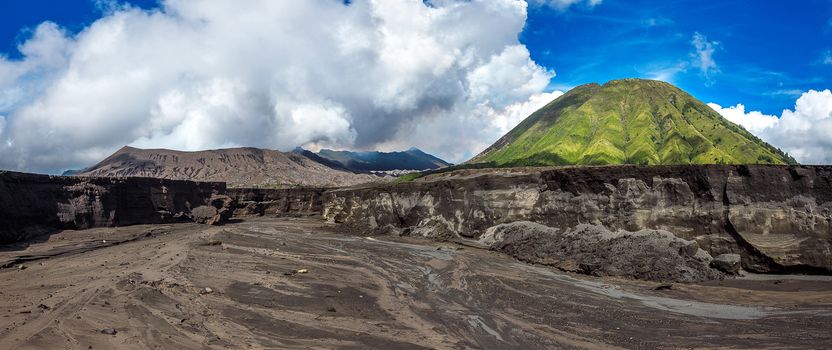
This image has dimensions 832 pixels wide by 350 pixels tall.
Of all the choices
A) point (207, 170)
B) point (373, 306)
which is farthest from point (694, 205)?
point (207, 170)

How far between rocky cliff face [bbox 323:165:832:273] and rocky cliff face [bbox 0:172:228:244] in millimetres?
38491

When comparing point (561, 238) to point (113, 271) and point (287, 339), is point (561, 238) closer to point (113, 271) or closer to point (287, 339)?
point (287, 339)

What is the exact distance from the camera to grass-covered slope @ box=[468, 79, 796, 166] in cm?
12150

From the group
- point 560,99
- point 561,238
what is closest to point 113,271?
point 561,238

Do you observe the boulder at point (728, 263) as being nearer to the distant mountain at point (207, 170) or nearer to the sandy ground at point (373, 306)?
the sandy ground at point (373, 306)

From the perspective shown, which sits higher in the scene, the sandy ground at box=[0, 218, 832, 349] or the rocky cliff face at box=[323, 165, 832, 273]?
the rocky cliff face at box=[323, 165, 832, 273]

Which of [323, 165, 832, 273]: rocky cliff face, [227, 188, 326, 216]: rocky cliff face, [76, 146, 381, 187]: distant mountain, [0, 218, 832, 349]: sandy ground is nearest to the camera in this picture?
[0, 218, 832, 349]: sandy ground

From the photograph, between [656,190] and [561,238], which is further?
[561,238]

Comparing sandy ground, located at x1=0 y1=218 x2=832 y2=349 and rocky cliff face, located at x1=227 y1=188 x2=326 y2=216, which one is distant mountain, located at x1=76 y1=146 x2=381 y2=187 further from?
sandy ground, located at x1=0 y1=218 x2=832 y2=349

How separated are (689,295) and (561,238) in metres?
12.3

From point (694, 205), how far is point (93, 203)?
5914 centimetres

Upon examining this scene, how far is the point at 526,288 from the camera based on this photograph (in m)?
22.3

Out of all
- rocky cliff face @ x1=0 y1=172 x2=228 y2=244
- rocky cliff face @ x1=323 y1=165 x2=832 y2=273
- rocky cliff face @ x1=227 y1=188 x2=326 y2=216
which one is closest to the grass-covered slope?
rocky cliff face @ x1=227 y1=188 x2=326 y2=216

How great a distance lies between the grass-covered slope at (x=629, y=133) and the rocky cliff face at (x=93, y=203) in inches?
3363
